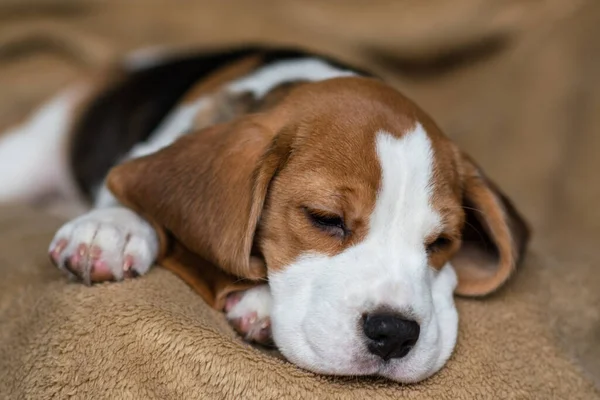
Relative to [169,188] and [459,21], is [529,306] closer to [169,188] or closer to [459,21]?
[169,188]

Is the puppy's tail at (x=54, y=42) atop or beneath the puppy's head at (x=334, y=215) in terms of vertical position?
beneath

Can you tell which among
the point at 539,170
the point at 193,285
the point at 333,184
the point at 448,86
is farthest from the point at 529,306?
the point at 448,86

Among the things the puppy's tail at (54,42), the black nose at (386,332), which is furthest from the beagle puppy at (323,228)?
the puppy's tail at (54,42)

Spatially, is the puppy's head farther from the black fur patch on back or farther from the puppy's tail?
the puppy's tail

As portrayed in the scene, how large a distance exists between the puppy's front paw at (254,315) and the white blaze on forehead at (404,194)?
1.24 ft

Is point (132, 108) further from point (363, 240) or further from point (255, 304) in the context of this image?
point (363, 240)

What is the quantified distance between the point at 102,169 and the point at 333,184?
5.06 ft

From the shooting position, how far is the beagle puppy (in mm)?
2051

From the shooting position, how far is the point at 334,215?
7.13 feet

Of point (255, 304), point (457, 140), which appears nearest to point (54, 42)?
point (457, 140)

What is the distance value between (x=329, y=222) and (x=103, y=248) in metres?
0.67

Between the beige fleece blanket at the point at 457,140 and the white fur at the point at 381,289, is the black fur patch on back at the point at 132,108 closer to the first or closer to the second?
the beige fleece blanket at the point at 457,140

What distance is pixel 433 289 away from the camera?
235 cm

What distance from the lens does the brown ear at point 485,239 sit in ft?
8.27
